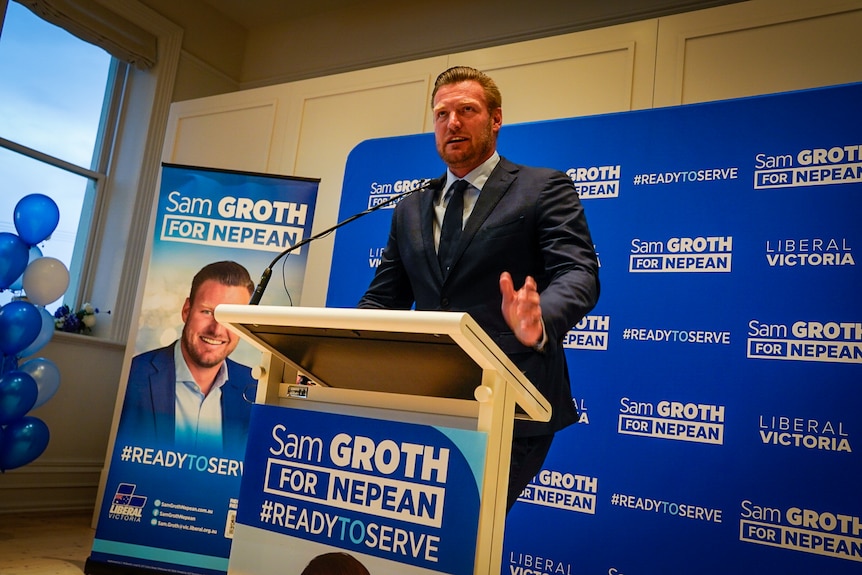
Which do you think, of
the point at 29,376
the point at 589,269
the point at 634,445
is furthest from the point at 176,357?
the point at 589,269

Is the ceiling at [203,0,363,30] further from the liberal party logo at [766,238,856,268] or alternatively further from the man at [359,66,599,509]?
the man at [359,66,599,509]

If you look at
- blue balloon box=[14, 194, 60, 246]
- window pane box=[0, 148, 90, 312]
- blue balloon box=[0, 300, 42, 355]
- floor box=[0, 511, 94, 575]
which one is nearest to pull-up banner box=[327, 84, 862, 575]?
floor box=[0, 511, 94, 575]

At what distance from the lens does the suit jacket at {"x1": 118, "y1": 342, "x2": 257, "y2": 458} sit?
3.40m

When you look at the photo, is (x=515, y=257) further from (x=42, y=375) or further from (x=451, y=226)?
(x=42, y=375)

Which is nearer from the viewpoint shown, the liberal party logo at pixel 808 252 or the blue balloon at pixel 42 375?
the liberal party logo at pixel 808 252

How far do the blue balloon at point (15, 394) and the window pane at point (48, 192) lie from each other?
4.17ft

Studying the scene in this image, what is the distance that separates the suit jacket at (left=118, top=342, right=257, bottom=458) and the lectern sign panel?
2.03 meters

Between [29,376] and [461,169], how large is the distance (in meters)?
2.90

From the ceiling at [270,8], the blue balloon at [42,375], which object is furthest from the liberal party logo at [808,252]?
the ceiling at [270,8]

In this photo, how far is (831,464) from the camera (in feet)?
8.39

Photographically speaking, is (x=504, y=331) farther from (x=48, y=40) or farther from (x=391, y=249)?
(x=48, y=40)

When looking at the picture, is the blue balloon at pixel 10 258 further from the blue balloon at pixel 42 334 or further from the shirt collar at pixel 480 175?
the shirt collar at pixel 480 175

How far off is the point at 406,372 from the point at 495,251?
490 millimetres

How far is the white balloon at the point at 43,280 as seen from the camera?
395 centimetres
